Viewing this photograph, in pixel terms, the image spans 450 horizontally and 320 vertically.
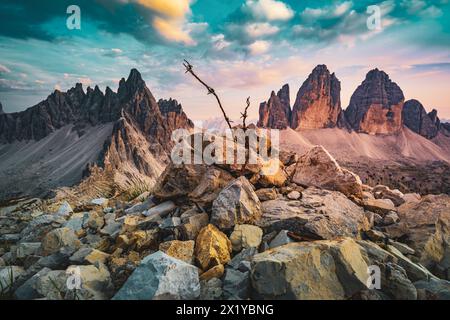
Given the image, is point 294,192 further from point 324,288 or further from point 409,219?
point 324,288

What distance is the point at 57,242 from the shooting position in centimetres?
573

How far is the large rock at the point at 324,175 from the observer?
24.2 feet

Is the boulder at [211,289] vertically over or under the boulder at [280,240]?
under

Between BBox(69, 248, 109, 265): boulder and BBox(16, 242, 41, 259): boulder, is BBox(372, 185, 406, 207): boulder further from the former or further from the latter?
BBox(16, 242, 41, 259): boulder

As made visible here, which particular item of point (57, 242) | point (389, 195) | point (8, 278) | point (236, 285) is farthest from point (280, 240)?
point (389, 195)

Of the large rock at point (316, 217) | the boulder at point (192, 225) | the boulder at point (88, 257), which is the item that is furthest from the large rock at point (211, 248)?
the boulder at point (88, 257)

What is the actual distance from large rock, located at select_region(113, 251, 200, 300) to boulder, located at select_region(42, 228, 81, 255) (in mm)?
2503

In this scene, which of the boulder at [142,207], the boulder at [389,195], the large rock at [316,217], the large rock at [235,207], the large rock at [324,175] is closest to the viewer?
the large rock at [316,217]

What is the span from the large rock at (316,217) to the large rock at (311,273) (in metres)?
1.22

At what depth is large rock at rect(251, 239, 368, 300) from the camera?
3.64 m

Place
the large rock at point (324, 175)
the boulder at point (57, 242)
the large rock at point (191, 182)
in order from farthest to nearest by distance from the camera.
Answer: the large rock at point (324, 175), the large rock at point (191, 182), the boulder at point (57, 242)

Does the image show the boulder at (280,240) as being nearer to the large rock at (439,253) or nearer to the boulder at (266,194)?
the boulder at (266,194)

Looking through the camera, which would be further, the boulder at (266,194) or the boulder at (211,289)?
the boulder at (266,194)
